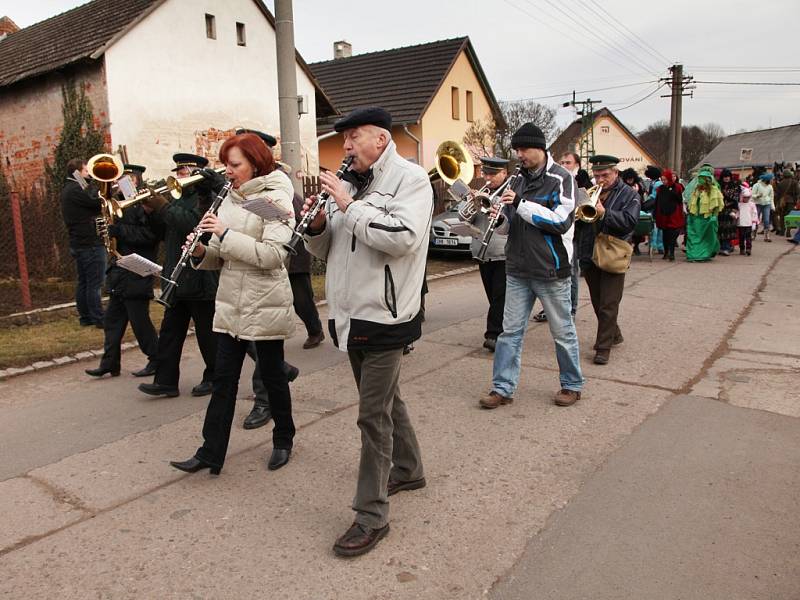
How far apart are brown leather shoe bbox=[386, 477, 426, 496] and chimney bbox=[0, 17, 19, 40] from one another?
26860mm

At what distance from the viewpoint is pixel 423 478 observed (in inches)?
145

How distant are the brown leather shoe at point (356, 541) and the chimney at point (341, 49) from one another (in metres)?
34.8

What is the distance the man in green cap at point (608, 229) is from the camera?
6184mm

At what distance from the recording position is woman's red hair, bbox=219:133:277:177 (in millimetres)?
3807

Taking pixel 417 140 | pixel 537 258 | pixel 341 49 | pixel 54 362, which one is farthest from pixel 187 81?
pixel 341 49

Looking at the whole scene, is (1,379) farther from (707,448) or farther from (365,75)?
(365,75)

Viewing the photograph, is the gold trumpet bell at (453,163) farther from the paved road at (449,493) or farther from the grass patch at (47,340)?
the grass patch at (47,340)

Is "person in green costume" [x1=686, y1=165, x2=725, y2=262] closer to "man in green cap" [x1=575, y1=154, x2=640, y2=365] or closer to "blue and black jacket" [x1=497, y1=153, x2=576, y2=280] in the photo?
"man in green cap" [x1=575, y1=154, x2=640, y2=365]

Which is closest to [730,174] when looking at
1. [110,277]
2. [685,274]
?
[685,274]

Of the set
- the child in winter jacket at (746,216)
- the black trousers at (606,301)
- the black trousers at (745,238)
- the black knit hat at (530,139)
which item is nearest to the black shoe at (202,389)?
the black knit hat at (530,139)

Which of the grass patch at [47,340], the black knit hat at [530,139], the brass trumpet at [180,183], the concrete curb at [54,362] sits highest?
the black knit hat at [530,139]

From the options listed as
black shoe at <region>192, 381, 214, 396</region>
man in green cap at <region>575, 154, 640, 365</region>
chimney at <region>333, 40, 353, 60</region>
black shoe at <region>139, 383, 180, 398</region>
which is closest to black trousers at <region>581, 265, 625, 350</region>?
man in green cap at <region>575, 154, 640, 365</region>

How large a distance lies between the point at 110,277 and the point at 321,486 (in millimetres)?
3140

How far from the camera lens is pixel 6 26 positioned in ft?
82.0
